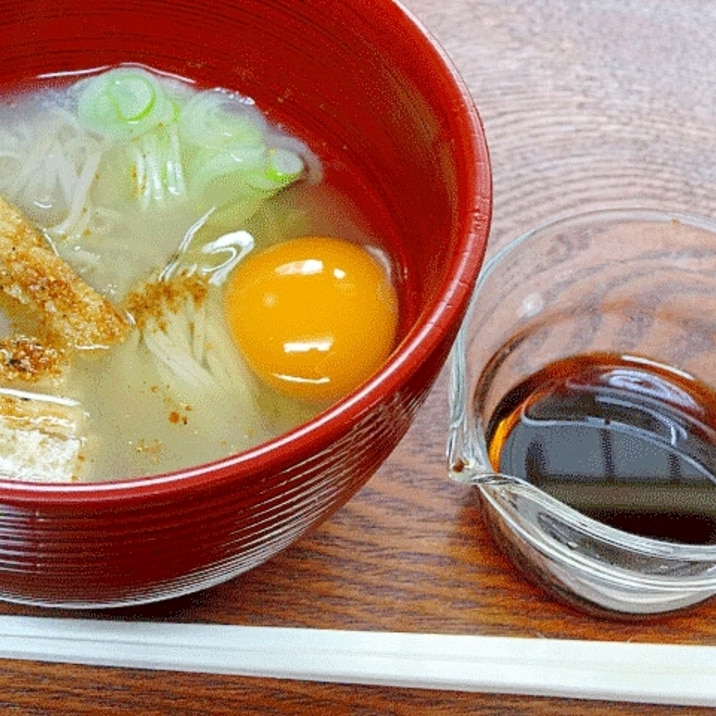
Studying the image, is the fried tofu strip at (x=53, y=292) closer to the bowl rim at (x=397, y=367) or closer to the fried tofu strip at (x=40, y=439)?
the fried tofu strip at (x=40, y=439)

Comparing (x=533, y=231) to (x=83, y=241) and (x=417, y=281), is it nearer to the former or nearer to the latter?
(x=417, y=281)

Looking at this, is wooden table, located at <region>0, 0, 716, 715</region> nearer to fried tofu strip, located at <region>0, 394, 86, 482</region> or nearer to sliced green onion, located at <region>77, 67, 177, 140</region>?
fried tofu strip, located at <region>0, 394, 86, 482</region>

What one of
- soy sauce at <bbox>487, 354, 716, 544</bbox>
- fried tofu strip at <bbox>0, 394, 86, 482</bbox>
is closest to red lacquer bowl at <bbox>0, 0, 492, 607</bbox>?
fried tofu strip at <bbox>0, 394, 86, 482</bbox>

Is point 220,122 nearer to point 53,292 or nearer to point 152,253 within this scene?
point 152,253

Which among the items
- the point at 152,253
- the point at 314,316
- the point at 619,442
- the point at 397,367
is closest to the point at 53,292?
the point at 152,253

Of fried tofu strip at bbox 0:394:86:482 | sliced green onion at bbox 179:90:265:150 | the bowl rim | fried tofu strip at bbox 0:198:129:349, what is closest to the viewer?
the bowl rim
